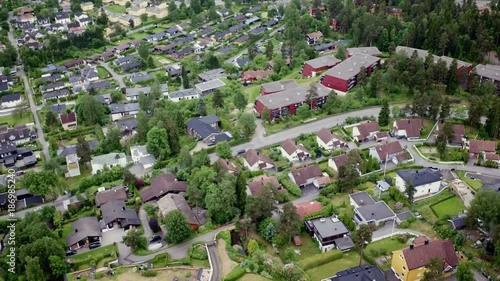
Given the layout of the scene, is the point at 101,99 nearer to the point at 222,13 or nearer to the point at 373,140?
the point at 373,140

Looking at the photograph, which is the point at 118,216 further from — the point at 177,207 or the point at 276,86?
the point at 276,86

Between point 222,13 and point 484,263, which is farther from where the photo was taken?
point 222,13

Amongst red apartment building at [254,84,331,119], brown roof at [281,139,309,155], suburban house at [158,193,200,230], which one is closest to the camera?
suburban house at [158,193,200,230]

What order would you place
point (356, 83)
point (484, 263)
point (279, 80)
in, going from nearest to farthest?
1. point (484, 263)
2. point (356, 83)
3. point (279, 80)

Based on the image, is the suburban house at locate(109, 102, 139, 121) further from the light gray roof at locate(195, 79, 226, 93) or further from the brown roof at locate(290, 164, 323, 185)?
the brown roof at locate(290, 164, 323, 185)

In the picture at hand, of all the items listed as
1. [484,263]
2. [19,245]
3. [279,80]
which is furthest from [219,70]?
[484,263]

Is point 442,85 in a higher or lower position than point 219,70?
higher

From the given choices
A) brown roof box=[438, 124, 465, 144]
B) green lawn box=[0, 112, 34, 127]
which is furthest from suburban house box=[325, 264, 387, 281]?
green lawn box=[0, 112, 34, 127]

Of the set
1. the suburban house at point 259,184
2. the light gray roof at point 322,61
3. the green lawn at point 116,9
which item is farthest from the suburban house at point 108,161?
the green lawn at point 116,9
